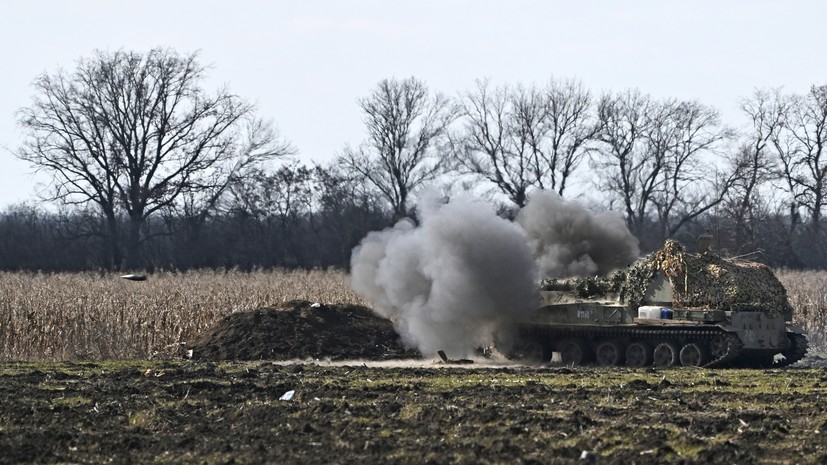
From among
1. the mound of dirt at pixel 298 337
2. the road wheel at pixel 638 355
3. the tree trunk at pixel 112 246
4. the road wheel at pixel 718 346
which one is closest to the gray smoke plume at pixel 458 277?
the mound of dirt at pixel 298 337

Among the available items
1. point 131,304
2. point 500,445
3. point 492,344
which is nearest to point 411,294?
point 492,344

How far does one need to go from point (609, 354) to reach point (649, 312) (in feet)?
4.83

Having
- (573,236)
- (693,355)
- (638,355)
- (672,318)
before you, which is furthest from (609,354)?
(573,236)

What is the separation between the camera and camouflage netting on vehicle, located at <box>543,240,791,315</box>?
89.5 feet

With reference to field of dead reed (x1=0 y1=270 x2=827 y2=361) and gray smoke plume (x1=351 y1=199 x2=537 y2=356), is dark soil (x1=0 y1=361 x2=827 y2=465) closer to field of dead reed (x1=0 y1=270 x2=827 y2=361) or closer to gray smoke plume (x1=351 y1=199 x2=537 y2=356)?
gray smoke plume (x1=351 y1=199 x2=537 y2=356)

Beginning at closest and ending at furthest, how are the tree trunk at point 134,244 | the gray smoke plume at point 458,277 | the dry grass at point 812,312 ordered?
1. the gray smoke plume at point 458,277
2. the dry grass at point 812,312
3. the tree trunk at point 134,244

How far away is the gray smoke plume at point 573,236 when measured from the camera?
31859 millimetres

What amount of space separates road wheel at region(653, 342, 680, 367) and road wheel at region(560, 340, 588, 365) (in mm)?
1743

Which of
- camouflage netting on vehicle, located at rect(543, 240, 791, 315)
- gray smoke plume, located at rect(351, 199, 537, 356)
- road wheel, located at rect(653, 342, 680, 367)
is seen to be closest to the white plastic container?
camouflage netting on vehicle, located at rect(543, 240, 791, 315)

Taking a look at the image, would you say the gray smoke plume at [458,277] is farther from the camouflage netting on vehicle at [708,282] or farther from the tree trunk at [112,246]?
the tree trunk at [112,246]

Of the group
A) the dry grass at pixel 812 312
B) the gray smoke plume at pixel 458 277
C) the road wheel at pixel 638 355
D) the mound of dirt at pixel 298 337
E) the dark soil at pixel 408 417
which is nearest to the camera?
the dark soil at pixel 408 417

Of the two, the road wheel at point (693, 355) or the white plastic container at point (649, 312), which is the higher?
the white plastic container at point (649, 312)

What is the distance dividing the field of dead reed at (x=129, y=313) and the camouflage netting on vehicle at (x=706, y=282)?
687cm

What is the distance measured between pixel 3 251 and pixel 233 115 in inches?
541
